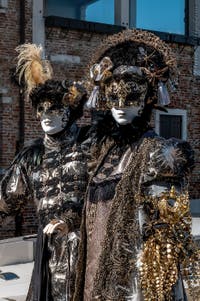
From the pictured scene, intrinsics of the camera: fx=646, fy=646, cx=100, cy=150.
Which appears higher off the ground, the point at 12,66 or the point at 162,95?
the point at 12,66

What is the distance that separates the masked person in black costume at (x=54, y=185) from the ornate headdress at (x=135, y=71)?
788 millimetres

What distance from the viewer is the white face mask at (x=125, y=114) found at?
9.53ft

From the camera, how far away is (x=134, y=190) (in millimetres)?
2746

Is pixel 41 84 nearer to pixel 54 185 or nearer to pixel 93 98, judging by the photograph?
pixel 54 185

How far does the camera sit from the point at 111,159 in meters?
2.97

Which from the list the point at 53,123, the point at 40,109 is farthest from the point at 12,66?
the point at 53,123

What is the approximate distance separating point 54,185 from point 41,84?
662 mm

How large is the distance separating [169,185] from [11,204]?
4.41ft

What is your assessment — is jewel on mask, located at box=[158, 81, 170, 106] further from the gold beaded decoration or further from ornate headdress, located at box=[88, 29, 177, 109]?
the gold beaded decoration

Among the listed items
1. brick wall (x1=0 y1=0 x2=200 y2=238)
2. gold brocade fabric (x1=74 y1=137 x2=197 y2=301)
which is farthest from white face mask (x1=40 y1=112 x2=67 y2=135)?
brick wall (x1=0 y1=0 x2=200 y2=238)

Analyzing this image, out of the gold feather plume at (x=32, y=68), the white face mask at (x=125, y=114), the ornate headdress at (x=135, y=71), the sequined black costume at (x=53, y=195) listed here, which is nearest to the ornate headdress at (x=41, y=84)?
the gold feather plume at (x=32, y=68)

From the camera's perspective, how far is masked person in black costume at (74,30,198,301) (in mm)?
2615

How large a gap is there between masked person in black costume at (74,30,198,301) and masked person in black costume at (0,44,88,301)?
59 cm

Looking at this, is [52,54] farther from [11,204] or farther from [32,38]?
[11,204]
